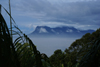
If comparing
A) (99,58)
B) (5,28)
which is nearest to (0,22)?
(5,28)

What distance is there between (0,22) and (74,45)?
17.2 feet

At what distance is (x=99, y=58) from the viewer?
1248 mm

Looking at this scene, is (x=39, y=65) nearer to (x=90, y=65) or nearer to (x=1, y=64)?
(x=1, y=64)

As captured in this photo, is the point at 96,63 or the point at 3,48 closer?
the point at 3,48

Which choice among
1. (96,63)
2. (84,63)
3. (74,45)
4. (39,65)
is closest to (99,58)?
(96,63)

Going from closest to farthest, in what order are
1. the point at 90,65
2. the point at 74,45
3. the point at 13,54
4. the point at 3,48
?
the point at 3,48, the point at 13,54, the point at 90,65, the point at 74,45

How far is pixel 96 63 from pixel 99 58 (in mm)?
70

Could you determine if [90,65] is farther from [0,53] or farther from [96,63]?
[0,53]

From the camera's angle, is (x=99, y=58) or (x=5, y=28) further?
(x=99, y=58)

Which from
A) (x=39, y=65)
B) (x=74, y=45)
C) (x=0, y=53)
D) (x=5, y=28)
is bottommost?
(x=74, y=45)

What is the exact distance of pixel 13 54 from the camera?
57cm

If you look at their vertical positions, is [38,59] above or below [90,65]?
above

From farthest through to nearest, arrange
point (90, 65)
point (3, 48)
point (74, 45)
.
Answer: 1. point (74, 45)
2. point (90, 65)
3. point (3, 48)

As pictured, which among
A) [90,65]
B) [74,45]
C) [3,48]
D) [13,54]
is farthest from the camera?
[74,45]
